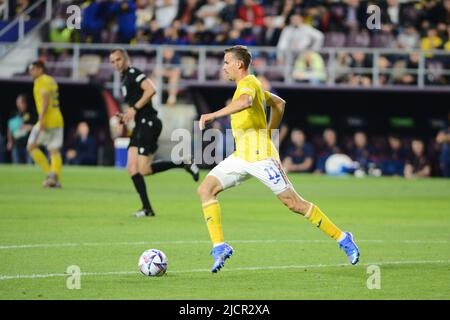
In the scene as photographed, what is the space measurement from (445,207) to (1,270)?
10820 millimetres

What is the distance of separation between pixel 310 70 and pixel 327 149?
212 cm

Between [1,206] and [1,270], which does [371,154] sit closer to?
[1,206]

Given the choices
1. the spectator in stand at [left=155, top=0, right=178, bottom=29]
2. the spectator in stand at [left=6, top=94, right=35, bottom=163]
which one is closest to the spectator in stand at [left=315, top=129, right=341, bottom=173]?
the spectator in stand at [left=155, top=0, right=178, bottom=29]

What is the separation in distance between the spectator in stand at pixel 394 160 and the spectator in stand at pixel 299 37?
10.5 feet

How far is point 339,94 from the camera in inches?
1142

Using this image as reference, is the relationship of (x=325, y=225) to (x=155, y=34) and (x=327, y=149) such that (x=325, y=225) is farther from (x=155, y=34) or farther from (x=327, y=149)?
(x=155, y=34)

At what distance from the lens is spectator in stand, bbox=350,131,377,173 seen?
93.8ft

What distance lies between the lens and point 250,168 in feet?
35.3

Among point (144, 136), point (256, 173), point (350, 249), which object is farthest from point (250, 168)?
point (144, 136)

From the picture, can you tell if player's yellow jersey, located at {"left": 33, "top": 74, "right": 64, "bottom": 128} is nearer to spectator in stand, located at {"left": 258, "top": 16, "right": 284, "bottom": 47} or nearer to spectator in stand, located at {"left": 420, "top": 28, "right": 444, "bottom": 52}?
spectator in stand, located at {"left": 258, "top": 16, "right": 284, "bottom": 47}

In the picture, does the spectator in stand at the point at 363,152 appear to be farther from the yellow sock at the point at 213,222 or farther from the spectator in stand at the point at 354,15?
the yellow sock at the point at 213,222

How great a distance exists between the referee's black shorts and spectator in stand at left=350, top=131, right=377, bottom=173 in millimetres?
12562

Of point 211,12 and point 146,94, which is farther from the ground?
point 211,12
